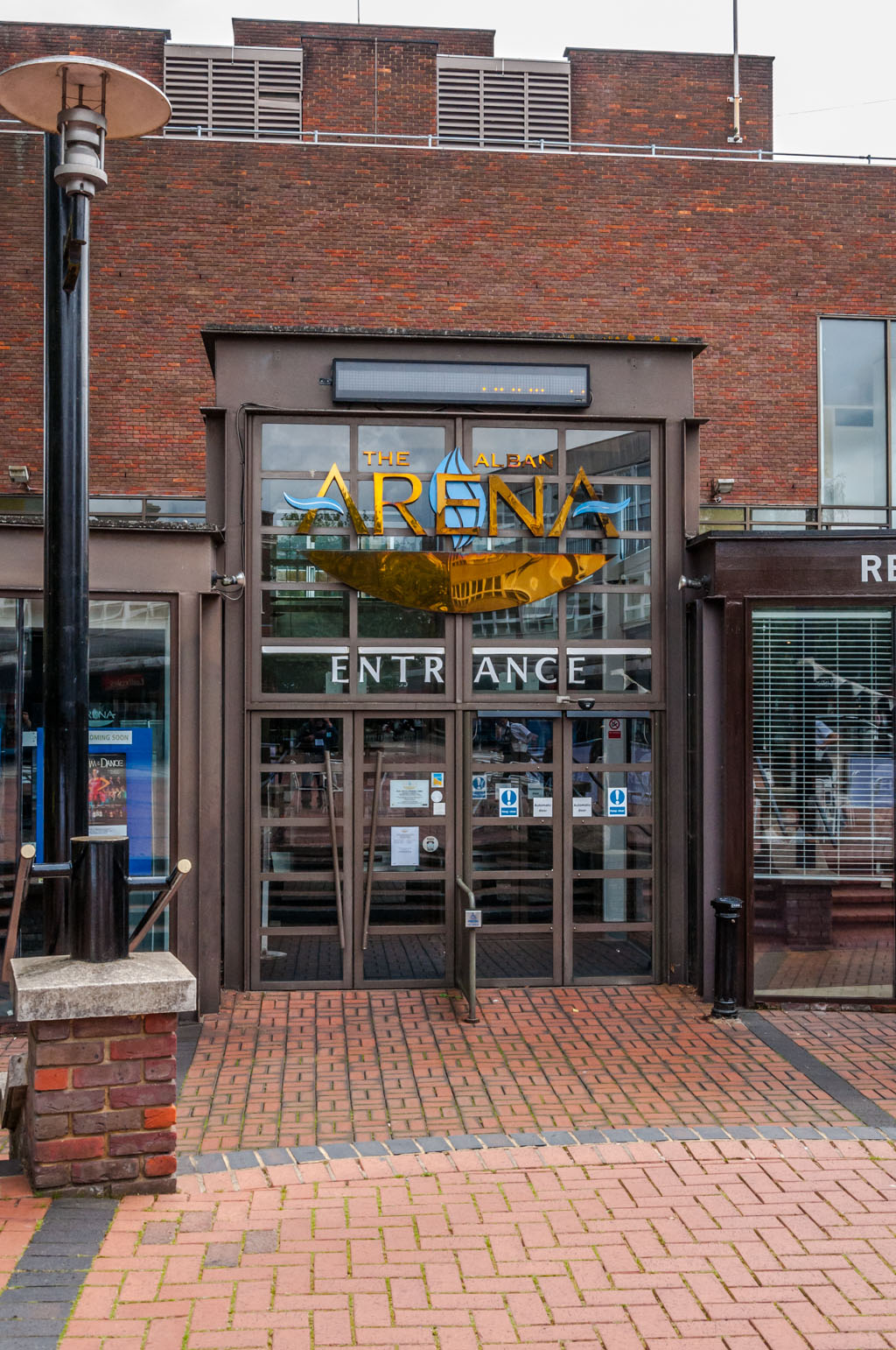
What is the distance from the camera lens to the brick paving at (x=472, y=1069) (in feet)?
19.8

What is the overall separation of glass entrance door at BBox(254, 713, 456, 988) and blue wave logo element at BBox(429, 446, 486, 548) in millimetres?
1548

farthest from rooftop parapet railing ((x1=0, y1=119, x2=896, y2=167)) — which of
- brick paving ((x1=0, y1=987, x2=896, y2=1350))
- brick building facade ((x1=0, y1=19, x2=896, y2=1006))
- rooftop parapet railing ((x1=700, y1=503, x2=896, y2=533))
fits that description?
brick paving ((x1=0, y1=987, x2=896, y2=1350))

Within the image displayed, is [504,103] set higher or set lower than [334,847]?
higher

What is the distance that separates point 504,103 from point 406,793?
13337 millimetres

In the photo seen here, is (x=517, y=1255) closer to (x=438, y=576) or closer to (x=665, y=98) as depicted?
(x=438, y=576)

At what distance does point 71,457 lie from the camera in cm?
519

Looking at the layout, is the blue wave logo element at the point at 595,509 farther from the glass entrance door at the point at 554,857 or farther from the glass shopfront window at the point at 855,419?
the glass shopfront window at the point at 855,419

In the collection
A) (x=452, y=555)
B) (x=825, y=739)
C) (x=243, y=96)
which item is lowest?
(x=825, y=739)

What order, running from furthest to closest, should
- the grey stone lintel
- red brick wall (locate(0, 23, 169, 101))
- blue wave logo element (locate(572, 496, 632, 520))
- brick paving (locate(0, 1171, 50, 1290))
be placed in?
1. red brick wall (locate(0, 23, 169, 101))
2. blue wave logo element (locate(572, 496, 632, 520))
3. the grey stone lintel
4. brick paving (locate(0, 1171, 50, 1290))

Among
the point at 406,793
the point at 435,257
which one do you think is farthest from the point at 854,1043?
the point at 435,257

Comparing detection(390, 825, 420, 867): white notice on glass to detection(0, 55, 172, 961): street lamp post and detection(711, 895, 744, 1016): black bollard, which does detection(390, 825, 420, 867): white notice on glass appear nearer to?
detection(711, 895, 744, 1016): black bollard

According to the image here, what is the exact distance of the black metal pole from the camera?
499 centimetres

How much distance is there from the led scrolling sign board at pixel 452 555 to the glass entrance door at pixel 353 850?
1050mm

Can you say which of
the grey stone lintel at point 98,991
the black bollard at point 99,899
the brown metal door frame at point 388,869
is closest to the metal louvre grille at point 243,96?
the brown metal door frame at point 388,869
